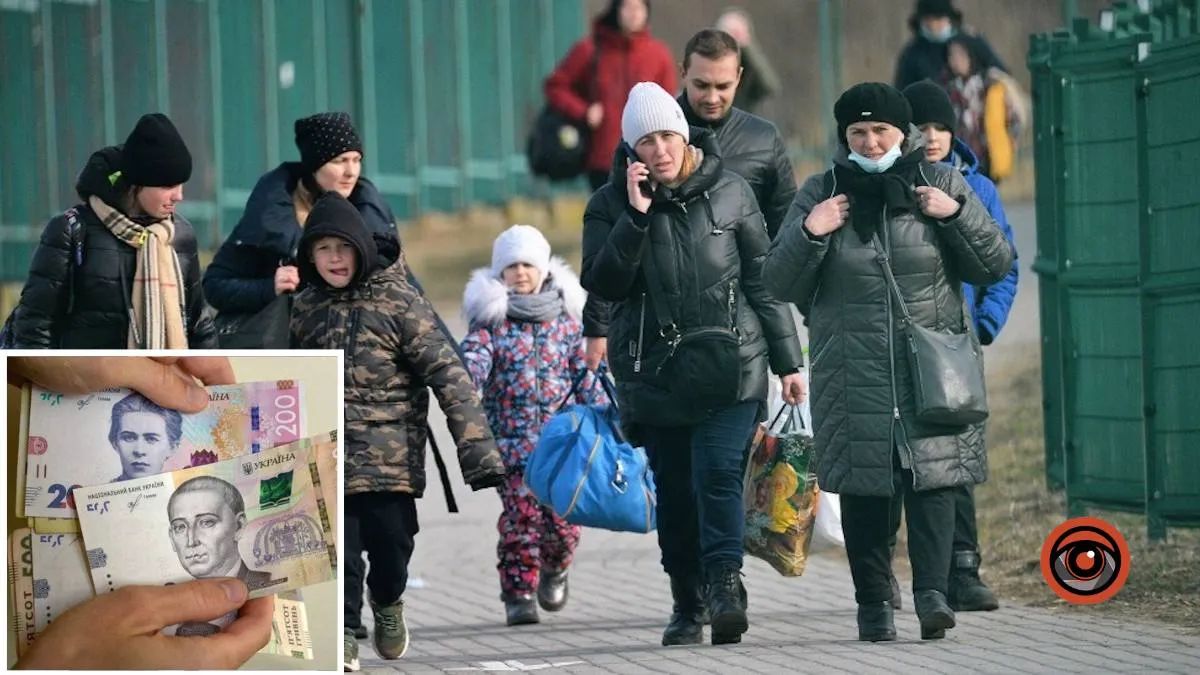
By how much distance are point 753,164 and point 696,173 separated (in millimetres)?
671

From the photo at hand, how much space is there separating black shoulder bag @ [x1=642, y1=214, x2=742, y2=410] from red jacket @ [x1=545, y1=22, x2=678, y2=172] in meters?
8.88

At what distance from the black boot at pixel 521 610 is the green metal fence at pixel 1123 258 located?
2442 millimetres

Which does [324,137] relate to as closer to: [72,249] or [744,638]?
[72,249]

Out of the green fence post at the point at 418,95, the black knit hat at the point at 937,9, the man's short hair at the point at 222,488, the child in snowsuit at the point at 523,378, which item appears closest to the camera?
the man's short hair at the point at 222,488

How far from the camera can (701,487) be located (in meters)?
10.3

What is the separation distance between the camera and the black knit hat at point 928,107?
1151 cm

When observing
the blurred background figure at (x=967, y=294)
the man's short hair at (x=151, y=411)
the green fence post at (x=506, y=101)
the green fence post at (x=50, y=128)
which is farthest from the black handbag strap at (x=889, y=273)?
the green fence post at (x=506, y=101)

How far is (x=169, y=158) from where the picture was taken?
10.2m

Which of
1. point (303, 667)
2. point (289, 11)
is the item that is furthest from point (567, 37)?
point (303, 667)

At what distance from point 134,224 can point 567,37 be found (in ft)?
44.5

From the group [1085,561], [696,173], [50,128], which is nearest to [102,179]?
[696,173]

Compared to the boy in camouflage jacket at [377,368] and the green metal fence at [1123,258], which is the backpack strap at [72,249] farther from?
the green metal fence at [1123,258]

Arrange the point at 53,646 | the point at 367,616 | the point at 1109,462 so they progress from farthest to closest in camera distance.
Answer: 1. the point at 1109,462
2. the point at 367,616
3. the point at 53,646

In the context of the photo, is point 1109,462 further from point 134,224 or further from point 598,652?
point 134,224
